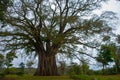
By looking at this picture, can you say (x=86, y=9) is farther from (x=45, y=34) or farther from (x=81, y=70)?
(x=81, y=70)

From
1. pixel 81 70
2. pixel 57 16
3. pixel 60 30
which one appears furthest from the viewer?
pixel 81 70

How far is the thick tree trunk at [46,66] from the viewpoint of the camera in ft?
145

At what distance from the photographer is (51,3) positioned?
42.3 m

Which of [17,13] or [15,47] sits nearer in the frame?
[17,13]

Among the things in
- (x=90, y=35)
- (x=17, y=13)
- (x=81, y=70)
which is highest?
(x=17, y=13)

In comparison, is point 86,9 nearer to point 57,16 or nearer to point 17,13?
point 57,16

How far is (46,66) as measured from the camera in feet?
146

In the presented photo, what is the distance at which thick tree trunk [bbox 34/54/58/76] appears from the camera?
4428cm

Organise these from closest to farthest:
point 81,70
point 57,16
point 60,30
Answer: point 57,16
point 60,30
point 81,70

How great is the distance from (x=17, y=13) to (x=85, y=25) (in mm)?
8759

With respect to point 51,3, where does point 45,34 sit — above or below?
below

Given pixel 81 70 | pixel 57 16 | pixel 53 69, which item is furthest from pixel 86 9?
pixel 81 70

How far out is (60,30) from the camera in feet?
142

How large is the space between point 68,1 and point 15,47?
9607 millimetres
